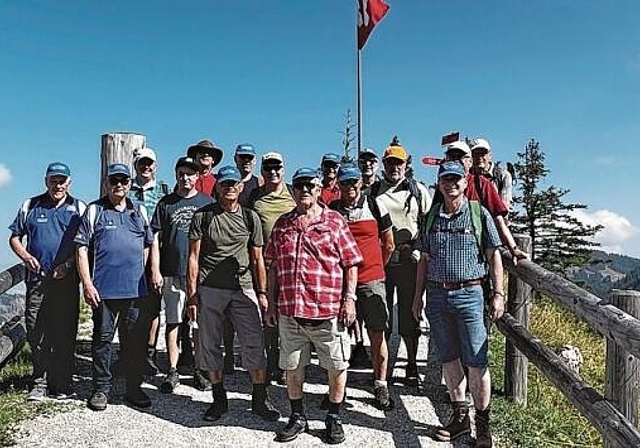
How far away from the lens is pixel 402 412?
5.68 metres

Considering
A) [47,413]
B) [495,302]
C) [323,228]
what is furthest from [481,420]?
[47,413]

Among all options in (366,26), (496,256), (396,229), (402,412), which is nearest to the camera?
(496,256)

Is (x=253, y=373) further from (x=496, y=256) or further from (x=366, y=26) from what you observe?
(x=366, y=26)

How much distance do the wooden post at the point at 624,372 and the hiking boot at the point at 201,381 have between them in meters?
3.54

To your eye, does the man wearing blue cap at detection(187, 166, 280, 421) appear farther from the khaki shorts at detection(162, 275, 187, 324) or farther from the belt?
the belt

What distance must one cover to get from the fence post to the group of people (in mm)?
380

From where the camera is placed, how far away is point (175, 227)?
6.02 metres

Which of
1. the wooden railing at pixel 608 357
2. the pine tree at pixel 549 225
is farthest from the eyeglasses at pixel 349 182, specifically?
the pine tree at pixel 549 225

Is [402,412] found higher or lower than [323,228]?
lower

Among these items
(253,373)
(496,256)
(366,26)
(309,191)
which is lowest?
(253,373)

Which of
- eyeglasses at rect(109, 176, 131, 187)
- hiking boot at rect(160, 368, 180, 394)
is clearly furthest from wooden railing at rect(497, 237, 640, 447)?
eyeglasses at rect(109, 176, 131, 187)

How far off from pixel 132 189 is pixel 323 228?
7.94 feet

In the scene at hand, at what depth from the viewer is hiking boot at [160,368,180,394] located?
6117 mm

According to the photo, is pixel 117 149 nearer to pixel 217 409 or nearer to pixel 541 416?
pixel 217 409
